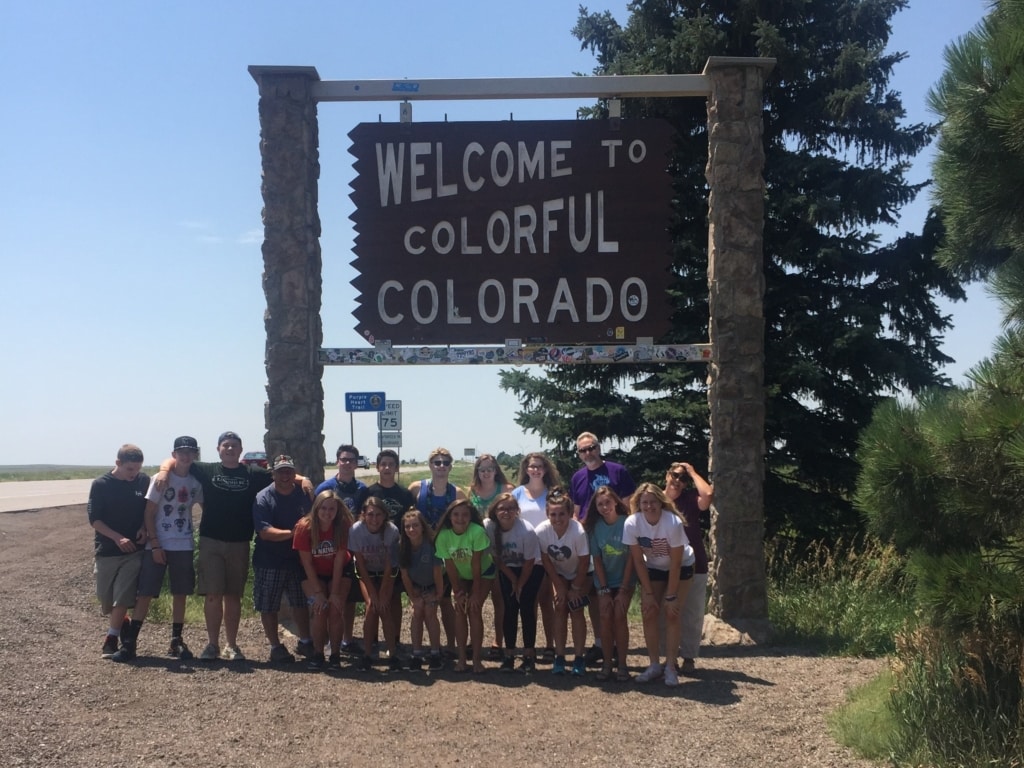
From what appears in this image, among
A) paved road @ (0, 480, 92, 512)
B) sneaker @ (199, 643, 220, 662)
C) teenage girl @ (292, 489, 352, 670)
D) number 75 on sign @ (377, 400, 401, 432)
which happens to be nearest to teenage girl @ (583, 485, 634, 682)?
teenage girl @ (292, 489, 352, 670)

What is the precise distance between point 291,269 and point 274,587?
10.5 feet

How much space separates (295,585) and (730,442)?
4.11 m

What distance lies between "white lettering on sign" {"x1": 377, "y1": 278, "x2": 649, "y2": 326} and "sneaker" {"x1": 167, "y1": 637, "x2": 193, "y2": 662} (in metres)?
3.43

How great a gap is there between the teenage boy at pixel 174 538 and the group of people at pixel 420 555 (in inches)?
0.5

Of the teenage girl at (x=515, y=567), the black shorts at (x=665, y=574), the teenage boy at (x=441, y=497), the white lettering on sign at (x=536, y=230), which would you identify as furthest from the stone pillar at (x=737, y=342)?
the teenage boy at (x=441, y=497)

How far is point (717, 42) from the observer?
12922 millimetres

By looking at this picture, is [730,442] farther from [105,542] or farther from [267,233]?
[105,542]

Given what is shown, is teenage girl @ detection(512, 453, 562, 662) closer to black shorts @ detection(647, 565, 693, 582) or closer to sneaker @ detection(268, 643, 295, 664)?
black shorts @ detection(647, 565, 693, 582)

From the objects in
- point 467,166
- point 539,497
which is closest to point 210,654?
point 539,497

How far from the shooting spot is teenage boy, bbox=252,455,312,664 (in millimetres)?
8391

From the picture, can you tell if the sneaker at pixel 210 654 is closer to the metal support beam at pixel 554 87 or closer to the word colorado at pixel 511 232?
the word colorado at pixel 511 232

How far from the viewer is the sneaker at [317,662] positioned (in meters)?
8.10

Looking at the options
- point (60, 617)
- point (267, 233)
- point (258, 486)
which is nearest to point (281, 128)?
point (267, 233)

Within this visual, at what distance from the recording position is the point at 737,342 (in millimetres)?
9797
